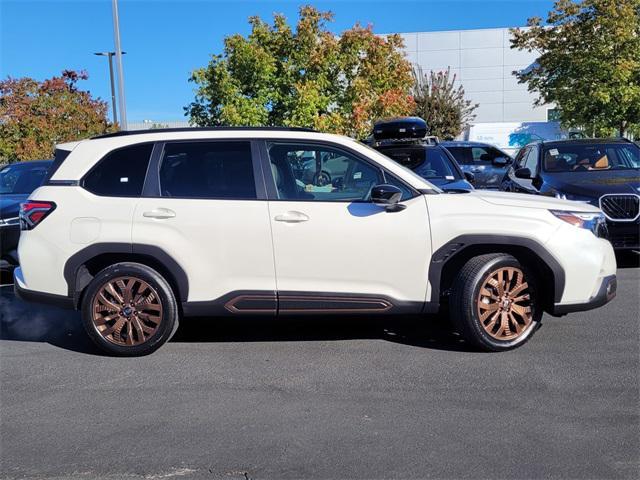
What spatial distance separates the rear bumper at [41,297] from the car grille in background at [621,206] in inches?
254

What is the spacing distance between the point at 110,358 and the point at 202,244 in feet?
4.14

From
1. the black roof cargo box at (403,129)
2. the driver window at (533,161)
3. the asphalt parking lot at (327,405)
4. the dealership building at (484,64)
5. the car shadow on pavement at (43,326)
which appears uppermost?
the dealership building at (484,64)

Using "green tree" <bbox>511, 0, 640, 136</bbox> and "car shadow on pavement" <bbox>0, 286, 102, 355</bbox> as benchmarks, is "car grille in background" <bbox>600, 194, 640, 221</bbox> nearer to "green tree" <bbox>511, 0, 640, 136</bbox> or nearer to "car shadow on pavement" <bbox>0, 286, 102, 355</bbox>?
"car shadow on pavement" <bbox>0, 286, 102, 355</bbox>

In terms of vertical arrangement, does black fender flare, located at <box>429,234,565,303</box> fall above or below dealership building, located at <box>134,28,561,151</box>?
below

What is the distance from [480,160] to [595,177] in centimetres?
831

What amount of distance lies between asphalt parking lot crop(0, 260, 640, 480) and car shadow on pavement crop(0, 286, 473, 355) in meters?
0.03

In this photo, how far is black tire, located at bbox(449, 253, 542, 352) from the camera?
4797mm

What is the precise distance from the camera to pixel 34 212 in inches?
199

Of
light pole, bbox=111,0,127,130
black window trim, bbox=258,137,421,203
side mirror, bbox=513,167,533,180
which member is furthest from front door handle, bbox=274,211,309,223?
light pole, bbox=111,0,127,130

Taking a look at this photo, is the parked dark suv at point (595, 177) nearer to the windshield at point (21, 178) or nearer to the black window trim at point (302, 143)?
the black window trim at point (302, 143)

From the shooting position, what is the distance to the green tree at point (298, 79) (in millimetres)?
19062

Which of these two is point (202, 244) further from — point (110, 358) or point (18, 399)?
point (18, 399)

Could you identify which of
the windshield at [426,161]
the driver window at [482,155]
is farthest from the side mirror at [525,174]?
the driver window at [482,155]

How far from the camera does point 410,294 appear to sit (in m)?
4.91
